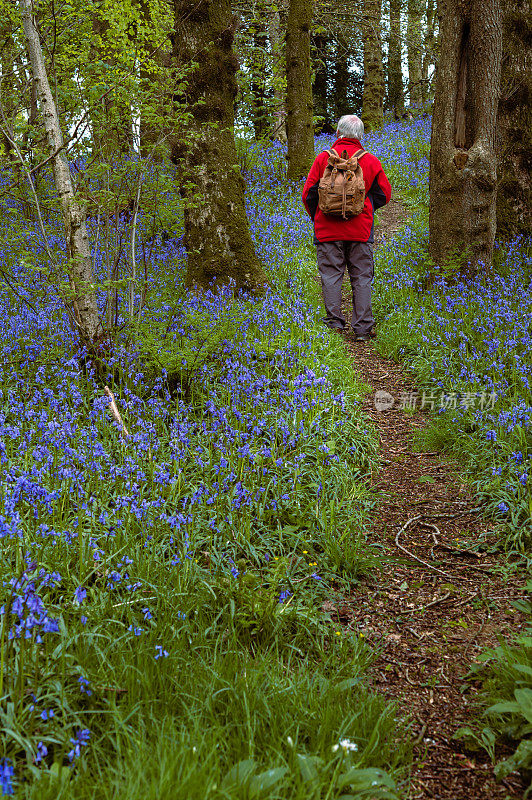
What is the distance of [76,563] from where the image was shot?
3.03 meters

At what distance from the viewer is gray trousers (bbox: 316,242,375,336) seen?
7.02 metres

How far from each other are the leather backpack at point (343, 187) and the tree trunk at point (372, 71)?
12.1 metres

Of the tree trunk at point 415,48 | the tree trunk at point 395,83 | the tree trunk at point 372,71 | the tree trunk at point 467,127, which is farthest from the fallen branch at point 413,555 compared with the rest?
the tree trunk at point 395,83

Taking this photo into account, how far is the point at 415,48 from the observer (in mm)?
17516

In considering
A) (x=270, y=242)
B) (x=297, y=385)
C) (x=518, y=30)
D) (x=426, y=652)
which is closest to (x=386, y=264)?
(x=270, y=242)

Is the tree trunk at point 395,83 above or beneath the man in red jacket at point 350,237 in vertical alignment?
above

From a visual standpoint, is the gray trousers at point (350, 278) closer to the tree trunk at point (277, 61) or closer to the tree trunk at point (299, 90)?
the tree trunk at point (299, 90)

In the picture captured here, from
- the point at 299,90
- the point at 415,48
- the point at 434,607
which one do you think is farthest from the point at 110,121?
the point at 415,48

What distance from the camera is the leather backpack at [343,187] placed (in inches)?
260

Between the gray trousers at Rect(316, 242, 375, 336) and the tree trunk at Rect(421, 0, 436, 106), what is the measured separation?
44.6 ft

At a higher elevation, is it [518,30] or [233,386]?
[518,30]

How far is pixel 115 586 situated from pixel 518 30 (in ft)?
25.8

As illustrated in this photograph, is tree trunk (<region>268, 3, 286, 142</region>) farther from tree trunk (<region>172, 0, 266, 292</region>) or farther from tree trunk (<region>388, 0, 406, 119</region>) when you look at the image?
tree trunk (<region>388, 0, 406, 119</region>)

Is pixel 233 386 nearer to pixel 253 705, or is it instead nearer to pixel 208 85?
pixel 253 705
